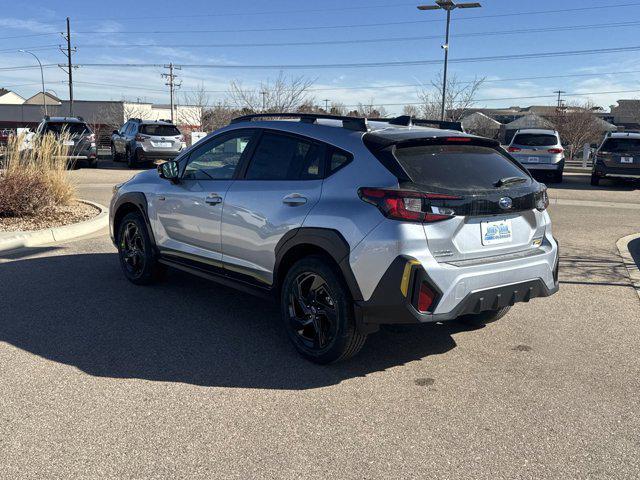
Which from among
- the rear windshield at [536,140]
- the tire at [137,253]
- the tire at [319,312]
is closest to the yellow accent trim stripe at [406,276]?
the tire at [319,312]

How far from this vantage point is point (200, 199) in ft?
17.1

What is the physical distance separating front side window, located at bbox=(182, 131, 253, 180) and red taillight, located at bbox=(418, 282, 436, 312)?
2073 mm

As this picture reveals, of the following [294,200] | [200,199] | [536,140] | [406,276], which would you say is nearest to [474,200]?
[406,276]

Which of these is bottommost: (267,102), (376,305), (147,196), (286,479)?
(286,479)

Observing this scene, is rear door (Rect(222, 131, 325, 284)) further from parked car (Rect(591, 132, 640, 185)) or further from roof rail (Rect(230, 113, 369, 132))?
parked car (Rect(591, 132, 640, 185))

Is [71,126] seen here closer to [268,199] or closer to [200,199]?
[200,199]

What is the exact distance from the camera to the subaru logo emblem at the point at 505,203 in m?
4.03

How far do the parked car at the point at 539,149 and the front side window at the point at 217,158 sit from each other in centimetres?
1495

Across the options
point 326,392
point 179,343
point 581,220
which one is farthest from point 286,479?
point 581,220

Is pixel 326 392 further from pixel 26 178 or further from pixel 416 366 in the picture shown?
pixel 26 178

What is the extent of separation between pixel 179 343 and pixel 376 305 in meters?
1.72

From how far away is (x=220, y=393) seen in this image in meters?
3.80

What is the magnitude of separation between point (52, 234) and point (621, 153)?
15.5m

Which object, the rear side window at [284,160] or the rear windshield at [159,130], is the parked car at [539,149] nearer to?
the rear windshield at [159,130]
